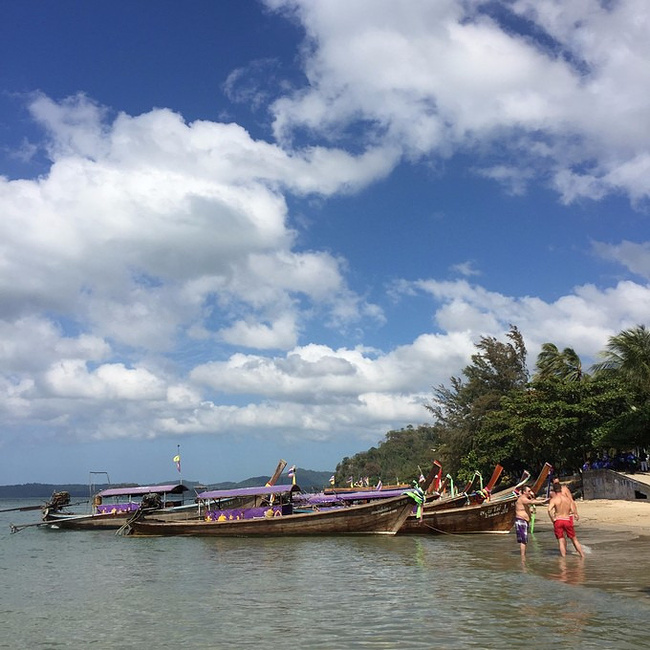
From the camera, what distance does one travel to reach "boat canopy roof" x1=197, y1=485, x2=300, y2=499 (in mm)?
26625

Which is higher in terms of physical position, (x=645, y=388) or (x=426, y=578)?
(x=645, y=388)

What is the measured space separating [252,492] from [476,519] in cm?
948

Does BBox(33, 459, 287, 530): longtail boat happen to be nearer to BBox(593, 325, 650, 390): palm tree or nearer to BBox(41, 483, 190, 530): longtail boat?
BBox(41, 483, 190, 530): longtail boat

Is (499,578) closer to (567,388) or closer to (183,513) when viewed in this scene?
(183,513)

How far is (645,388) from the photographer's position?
3497 centimetres

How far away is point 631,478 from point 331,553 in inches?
691

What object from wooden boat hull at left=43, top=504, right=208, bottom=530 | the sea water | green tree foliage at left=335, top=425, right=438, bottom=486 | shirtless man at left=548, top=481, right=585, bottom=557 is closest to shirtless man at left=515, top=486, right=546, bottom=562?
the sea water

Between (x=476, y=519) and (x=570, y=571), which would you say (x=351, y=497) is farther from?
(x=570, y=571)

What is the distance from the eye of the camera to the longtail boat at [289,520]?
2381 cm

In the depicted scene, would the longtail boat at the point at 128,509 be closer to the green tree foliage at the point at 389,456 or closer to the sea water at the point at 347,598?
the sea water at the point at 347,598

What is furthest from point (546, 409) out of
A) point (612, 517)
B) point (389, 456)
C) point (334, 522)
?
point (389, 456)

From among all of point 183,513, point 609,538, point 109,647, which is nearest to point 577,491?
point 609,538

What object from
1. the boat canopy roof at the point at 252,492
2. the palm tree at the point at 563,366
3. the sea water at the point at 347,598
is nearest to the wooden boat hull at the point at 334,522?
the boat canopy roof at the point at 252,492

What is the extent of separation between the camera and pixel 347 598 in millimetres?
12453
